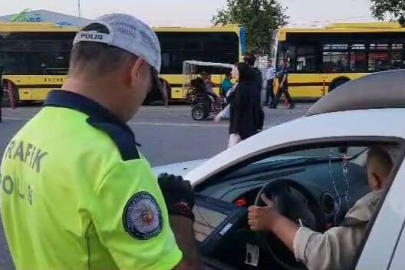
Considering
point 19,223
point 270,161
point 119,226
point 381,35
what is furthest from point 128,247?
point 381,35

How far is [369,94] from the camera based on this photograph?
2.28 metres

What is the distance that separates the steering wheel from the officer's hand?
1.02 meters

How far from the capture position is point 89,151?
1.38 m

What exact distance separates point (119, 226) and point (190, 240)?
30 centimetres

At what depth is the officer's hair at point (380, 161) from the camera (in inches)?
83.0

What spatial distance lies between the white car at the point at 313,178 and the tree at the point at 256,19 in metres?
37.3

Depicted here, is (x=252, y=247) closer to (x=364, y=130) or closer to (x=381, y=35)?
(x=364, y=130)

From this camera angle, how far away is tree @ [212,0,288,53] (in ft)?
132

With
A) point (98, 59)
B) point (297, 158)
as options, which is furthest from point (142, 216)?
point (297, 158)

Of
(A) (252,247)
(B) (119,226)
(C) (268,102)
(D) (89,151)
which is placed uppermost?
(D) (89,151)

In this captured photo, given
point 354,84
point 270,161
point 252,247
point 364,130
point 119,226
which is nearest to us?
point 119,226

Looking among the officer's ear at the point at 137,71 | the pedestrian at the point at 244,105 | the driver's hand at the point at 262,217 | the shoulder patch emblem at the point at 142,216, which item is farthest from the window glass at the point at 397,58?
the shoulder patch emblem at the point at 142,216

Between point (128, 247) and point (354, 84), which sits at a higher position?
point (354, 84)

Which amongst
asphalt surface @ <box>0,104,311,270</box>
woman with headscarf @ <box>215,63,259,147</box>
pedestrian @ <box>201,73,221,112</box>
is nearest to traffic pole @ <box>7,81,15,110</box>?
asphalt surface @ <box>0,104,311,270</box>
